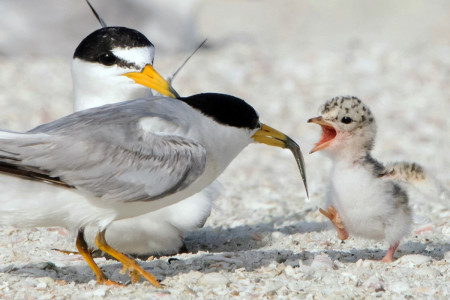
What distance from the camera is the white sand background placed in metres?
3.59

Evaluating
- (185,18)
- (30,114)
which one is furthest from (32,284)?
(185,18)

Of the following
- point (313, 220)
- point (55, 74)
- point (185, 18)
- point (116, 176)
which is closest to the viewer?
point (116, 176)

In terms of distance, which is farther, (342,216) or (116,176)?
(342,216)

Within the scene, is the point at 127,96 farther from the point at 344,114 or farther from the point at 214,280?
the point at 214,280

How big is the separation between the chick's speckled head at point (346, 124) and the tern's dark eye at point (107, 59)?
116 cm

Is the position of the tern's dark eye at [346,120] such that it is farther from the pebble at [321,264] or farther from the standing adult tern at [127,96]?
the standing adult tern at [127,96]

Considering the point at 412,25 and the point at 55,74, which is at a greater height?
the point at 412,25

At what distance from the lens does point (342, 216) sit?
4.14 meters

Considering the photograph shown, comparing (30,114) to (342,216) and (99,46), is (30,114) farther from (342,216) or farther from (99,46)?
(342,216)

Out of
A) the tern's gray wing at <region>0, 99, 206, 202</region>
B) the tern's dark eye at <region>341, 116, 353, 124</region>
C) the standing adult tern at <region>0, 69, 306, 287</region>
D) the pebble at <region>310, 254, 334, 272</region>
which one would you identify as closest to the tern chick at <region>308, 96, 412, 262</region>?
the tern's dark eye at <region>341, 116, 353, 124</region>

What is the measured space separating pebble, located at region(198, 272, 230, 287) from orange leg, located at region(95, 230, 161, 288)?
19cm

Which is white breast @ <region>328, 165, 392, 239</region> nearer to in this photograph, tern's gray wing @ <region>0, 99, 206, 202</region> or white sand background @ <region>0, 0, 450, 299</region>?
white sand background @ <region>0, 0, 450, 299</region>

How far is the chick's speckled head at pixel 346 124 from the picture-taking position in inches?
164

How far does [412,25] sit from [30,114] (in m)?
6.59
